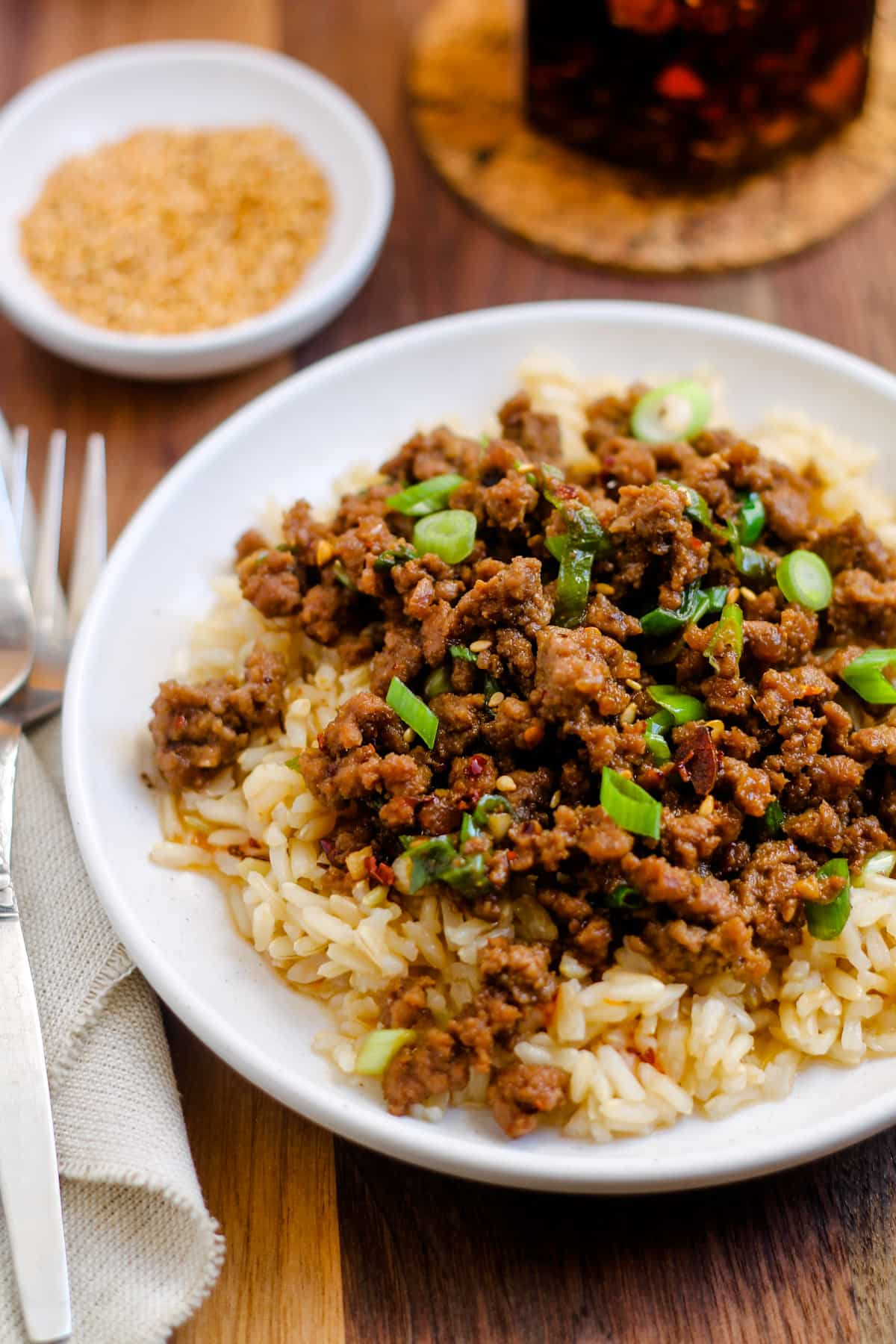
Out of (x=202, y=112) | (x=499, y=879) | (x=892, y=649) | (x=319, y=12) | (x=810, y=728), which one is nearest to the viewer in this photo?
(x=499, y=879)

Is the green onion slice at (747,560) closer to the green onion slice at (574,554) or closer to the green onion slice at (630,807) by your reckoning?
the green onion slice at (574,554)

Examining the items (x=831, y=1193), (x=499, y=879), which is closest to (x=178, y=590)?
(x=499, y=879)

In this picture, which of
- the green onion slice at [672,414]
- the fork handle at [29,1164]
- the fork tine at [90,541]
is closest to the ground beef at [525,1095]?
the fork handle at [29,1164]

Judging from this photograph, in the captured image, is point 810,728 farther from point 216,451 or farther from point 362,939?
point 216,451

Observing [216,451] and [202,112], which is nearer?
[216,451]

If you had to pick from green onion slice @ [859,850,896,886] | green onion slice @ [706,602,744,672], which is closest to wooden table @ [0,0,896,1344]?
green onion slice @ [859,850,896,886]

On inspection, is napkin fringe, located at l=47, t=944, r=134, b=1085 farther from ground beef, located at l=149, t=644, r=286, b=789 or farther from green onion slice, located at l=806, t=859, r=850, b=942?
green onion slice, located at l=806, t=859, r=850, b=942

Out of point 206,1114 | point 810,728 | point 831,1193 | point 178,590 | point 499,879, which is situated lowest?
point 206,1114
